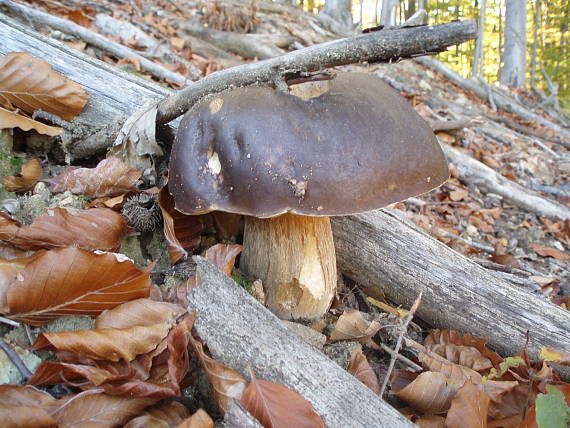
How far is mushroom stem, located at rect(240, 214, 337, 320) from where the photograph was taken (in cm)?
165

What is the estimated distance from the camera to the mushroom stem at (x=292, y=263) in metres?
1.65

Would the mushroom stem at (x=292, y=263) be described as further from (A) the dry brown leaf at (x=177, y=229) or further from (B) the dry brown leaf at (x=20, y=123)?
(B) the dry brown leaf at (x=20, y=123)

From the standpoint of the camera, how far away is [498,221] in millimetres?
3684

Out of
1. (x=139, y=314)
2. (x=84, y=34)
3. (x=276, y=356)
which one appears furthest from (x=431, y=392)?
(x=84, y=34)

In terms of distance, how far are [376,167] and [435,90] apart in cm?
776

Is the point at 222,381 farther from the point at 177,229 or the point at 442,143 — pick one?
the point at 442,143

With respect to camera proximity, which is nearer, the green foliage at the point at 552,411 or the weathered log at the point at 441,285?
the green foliage at the point at 552,411

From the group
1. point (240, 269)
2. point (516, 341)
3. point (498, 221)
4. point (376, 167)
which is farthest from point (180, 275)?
point (498, 221)

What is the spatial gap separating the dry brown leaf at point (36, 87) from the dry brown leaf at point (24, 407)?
1306 mm

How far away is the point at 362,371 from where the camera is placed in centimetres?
141

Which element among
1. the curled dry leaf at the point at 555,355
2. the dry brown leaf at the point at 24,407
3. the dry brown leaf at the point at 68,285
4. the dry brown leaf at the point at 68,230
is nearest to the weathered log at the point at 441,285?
the curled dry leaf at the point at 555,355

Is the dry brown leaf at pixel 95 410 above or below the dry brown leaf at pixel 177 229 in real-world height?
below

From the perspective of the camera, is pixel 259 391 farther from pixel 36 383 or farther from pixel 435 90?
pixel 435 90

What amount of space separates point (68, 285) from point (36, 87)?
1110 millimetres
